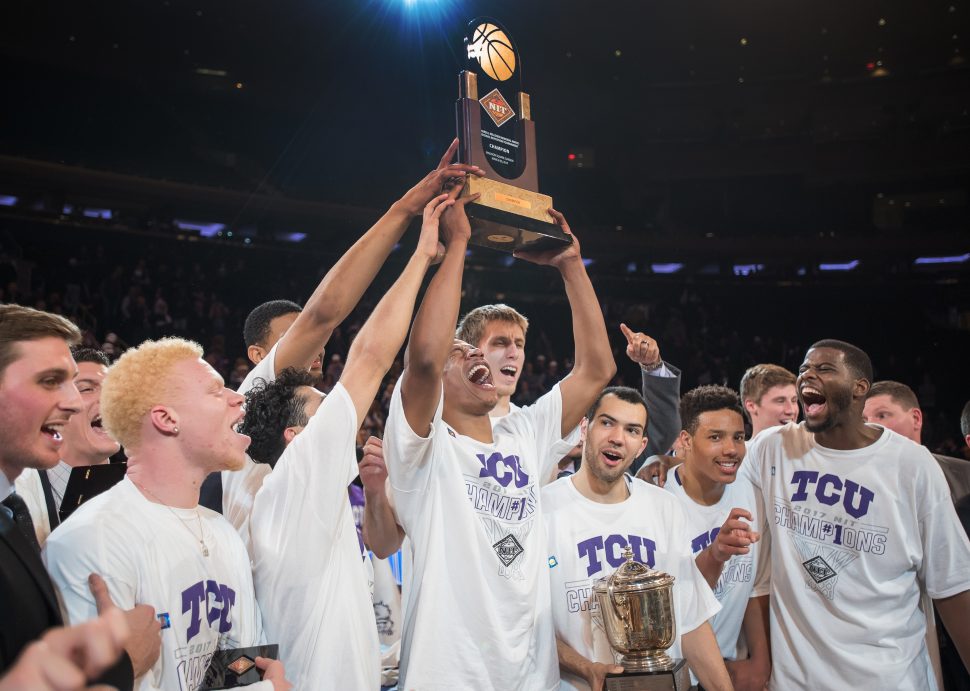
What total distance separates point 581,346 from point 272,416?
4.35ft

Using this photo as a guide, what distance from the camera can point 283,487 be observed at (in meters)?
2.14

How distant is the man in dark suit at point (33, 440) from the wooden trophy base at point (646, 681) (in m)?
1.34

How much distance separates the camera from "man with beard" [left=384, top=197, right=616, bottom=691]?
2.52m

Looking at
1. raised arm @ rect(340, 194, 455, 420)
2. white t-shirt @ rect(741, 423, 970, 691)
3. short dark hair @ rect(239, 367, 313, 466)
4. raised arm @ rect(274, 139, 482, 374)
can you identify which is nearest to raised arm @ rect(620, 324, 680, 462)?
white t-shirt @ rect(741, 423, 970, 691)

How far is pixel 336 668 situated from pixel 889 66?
19794mm

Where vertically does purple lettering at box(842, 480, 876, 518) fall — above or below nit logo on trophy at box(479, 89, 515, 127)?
below

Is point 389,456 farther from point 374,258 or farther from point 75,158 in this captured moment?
point 75,158

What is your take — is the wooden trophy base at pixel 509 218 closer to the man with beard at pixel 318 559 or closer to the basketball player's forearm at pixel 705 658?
the man with beard at pixel 318 559

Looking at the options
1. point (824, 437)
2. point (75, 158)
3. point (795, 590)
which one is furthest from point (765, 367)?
point (75, 158)

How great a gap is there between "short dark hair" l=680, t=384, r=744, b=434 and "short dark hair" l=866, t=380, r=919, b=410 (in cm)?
94

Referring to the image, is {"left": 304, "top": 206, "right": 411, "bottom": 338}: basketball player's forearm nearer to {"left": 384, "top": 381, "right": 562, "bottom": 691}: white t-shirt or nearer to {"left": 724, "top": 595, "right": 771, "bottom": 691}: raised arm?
{"left": 384, "top": 381, "right": 562, "bottom": 691}: white t-shirt

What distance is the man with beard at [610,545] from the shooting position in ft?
9.71

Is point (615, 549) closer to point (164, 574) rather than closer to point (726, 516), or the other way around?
point (726, 516)

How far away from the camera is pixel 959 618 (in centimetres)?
327
